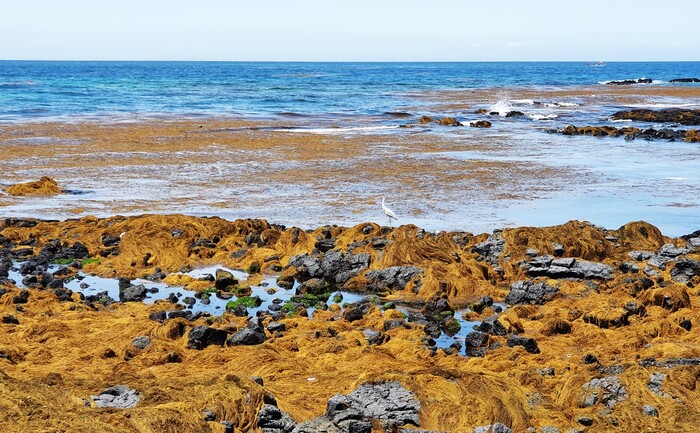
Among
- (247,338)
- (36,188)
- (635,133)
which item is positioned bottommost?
(635,133)

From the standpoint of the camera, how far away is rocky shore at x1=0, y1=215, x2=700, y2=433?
867 cm

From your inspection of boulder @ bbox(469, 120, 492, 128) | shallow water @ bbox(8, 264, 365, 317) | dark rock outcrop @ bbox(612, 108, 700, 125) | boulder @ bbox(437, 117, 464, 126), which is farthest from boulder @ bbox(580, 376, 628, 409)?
dark rock outcrop @ bbox(612, 108, 700, 125)

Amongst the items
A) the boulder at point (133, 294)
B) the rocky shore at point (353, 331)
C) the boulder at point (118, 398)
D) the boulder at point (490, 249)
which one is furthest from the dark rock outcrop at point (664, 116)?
the boulder at point (118, 398)

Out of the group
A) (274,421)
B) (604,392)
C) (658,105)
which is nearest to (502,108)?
(658,105)

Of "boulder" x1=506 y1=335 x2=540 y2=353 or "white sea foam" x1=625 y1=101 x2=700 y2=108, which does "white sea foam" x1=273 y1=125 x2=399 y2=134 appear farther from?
"boulder" x1=506 y1=335 x2=540 y2=353

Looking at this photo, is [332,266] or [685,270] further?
[332,266]

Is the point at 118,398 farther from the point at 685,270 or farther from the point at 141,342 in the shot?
the point at 685,270

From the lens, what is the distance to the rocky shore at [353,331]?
8672mm

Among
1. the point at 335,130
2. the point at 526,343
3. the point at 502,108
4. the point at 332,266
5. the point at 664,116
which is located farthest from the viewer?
the point at 502,108

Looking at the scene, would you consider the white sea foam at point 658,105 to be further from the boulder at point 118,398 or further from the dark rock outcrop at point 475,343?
the boulder at point 118,398

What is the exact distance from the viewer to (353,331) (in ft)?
40.0

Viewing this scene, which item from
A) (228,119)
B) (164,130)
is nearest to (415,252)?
(164,130)

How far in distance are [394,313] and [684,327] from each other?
170 inches

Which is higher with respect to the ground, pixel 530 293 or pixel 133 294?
pixel 530 293
